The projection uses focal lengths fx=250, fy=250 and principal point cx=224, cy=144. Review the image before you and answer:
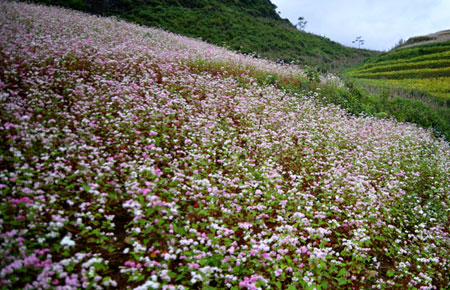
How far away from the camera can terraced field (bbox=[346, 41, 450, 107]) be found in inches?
795

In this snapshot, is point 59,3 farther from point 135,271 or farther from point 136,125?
point 135,271

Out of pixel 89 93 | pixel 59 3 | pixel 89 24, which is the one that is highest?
pixel 59 3

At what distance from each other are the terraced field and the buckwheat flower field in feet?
46.0

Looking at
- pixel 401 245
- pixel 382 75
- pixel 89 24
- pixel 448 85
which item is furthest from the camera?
pixel 382 75

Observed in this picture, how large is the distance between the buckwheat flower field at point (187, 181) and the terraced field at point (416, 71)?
14010mm

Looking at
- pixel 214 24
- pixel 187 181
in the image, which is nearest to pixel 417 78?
pixel 214 24

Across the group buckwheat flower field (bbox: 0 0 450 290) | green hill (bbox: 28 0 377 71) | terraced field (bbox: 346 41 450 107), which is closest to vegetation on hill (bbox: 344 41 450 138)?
terraced field (bbox: 346 41 450 107)

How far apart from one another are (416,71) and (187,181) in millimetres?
29590

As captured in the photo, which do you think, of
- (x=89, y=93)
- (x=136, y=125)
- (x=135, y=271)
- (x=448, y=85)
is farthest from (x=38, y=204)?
(x=448, y=85)

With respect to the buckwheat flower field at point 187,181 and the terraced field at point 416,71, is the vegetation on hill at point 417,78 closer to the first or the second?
the terraced field at point 416,71

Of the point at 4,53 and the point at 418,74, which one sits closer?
the point at 4,53

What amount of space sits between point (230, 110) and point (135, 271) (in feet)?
18.4

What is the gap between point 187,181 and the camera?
4.72 metres

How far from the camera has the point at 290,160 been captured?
6.53 meters
